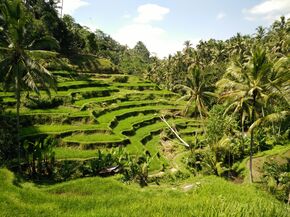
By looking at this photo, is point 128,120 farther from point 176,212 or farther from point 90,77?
point 176,212

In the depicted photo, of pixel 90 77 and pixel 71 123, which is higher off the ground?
pixel 90 77

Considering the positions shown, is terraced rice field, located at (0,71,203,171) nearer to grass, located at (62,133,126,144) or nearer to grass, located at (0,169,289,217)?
grass, located at (62,133,126,144)

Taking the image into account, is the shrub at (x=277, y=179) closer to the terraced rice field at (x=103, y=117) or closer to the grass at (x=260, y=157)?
the grass at (x=260, y=157)

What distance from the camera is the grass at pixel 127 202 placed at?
782 cm

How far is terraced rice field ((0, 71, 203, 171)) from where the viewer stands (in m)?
27.8

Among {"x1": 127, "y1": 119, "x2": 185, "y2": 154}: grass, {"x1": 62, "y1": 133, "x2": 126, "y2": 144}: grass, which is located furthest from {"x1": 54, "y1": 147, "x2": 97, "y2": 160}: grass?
{"x1": 127, "y1": 119, "x2": 185, "y2": 154}: grass

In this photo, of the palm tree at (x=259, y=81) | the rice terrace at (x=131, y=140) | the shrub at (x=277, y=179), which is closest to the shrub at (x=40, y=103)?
the rice terrace at (x=131, y=140)

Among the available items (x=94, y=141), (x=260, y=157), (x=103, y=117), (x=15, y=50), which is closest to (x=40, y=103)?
(x=103, y=117)

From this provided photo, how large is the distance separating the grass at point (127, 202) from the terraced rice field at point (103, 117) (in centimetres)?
822

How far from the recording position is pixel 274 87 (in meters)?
20.6

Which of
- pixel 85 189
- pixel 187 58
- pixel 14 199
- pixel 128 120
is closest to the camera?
pixel 14 199

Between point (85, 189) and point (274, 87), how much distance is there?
1202cm

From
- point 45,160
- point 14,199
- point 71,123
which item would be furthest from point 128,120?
point 14,199

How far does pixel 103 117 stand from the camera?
3606cm
